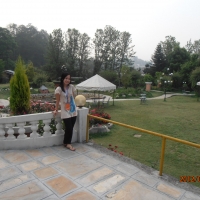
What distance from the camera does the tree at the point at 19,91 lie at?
4.32 metres

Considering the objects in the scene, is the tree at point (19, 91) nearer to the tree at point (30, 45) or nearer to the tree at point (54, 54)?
the tree at point (54, 54)

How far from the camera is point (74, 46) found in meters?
37.8

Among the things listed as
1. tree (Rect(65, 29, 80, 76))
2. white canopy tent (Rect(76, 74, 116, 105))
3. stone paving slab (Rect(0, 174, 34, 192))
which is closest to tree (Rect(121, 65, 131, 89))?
white canopy tent (Rect(76, 74, 116, 105))

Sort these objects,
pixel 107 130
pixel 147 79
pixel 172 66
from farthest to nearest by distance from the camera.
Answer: pixel 172 66 → pixel 147 79 → pixel 107 130

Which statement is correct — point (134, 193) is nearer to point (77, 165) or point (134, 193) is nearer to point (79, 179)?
point (79, 179)

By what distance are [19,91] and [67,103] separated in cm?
168

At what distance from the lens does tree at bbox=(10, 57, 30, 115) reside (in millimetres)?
4324

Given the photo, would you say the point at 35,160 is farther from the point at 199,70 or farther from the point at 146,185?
the point at 199,70

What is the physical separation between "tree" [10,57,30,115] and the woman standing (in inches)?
57.0

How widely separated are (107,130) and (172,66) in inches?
1204

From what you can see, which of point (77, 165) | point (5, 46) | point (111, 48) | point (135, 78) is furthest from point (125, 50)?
point (77, 165)

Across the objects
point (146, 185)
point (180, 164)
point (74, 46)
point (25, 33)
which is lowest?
point (180, 164)

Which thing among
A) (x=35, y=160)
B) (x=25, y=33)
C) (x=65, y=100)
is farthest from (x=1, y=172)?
(x=25, y=33)

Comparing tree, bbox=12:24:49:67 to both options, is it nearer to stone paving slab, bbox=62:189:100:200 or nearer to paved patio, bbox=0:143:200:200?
paved patio, bbox=0:143:200:200
